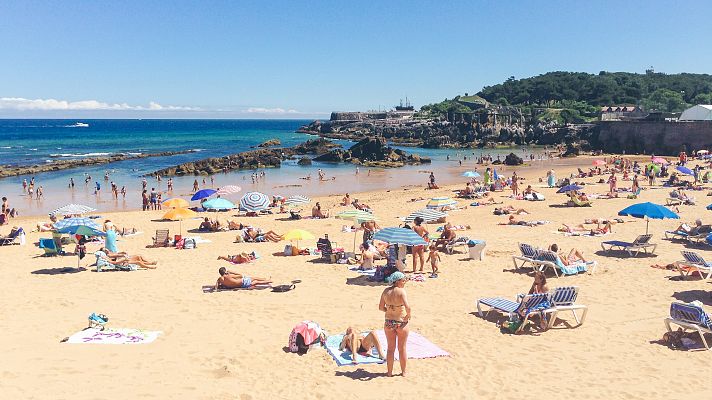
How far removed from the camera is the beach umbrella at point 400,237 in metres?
11.6

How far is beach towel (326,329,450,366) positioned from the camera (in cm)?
748

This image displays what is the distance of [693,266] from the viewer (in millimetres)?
11391

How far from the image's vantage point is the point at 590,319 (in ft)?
30.1

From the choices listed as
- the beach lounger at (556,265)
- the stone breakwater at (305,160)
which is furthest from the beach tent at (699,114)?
the beach lounger at (556,265)

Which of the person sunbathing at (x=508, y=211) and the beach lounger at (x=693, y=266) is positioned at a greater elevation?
the beach lounger at (x=693, y=266)

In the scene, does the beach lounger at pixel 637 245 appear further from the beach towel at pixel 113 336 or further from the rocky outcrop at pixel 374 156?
the rocky outcrop at pixel 374 156

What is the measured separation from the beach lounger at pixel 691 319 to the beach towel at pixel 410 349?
11.6 feet

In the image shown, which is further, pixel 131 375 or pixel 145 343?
pixel 145 343

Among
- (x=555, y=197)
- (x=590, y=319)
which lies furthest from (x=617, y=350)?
(x=555, y=197)

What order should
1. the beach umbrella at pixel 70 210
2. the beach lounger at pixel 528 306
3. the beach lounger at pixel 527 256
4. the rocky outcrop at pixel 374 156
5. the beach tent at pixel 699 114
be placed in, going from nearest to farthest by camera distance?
the beach lounger at pixel 528 306
the beach lounger at pixel 527 256
the beach umbrella at pixel 70 210
the rocky outcrop at pixel 374 156
the beach tent at pixel 699 114

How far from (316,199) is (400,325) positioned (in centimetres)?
2329

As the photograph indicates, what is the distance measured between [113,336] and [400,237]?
5926 mm

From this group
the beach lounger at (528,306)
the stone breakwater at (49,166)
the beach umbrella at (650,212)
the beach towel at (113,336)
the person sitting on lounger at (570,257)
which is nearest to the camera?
the beach towel at (113,336)

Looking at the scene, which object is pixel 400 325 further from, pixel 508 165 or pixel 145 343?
pixel 508 165
